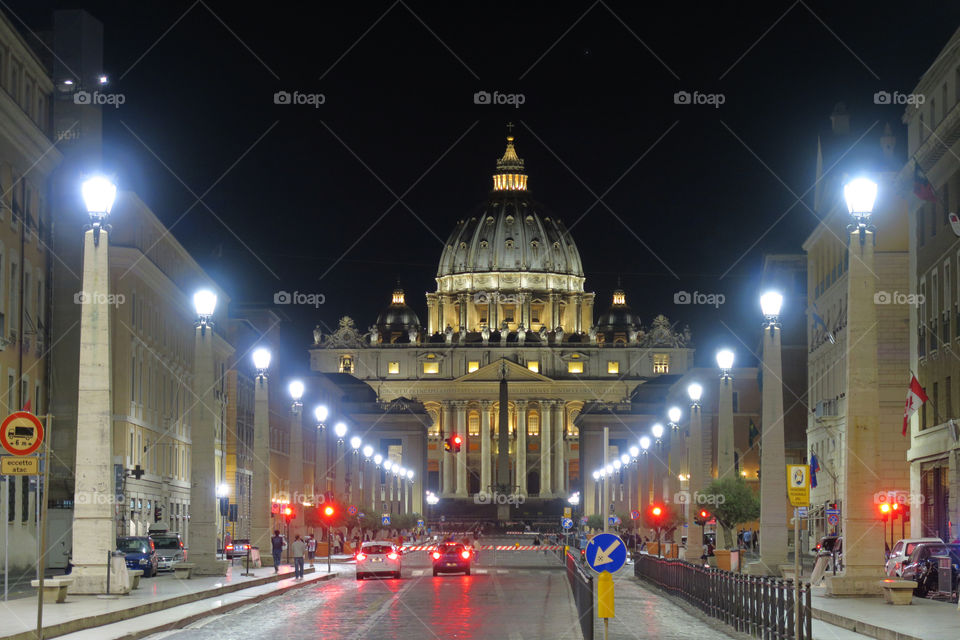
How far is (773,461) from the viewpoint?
36.0m

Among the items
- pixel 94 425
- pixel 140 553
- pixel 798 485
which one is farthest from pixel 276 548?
pixel 798 485

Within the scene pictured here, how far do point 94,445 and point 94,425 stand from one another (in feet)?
1.26

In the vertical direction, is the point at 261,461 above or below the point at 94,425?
below

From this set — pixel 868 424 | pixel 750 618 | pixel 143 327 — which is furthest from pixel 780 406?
pixel 143 327

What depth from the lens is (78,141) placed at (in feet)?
172

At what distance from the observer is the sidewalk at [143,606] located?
80.5 ft

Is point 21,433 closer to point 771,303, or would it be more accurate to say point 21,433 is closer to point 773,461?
point 771,303

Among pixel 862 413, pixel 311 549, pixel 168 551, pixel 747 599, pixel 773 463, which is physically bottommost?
pixel 311 549

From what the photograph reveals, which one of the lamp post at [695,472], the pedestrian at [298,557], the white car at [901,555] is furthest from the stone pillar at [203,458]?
the white car at [901,555]

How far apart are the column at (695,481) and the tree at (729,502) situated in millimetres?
538

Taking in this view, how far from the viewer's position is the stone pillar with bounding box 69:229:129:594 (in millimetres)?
30875

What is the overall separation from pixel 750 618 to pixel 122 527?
39842 mm

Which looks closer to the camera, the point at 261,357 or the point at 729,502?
the point at 261,357

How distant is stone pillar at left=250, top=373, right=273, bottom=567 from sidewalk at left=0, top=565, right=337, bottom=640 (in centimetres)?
695
